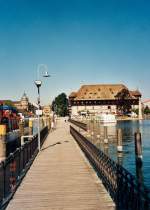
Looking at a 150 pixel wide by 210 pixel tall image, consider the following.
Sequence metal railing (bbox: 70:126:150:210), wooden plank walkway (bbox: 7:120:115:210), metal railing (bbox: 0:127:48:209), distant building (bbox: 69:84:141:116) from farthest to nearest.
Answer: distant building (bbox: 69:84:141:116)
metal railing (bbox: 0:127:48:209)
wooden plank walkway (bbox: 7:120:115:210)
metal railing (bbox: 70:126:150:210)

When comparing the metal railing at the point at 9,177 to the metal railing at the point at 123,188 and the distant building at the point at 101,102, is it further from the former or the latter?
the distant building at the point at 101,102

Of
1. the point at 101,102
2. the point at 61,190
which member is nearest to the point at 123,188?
the point at 61,190

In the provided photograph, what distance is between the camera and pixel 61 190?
1484 cm

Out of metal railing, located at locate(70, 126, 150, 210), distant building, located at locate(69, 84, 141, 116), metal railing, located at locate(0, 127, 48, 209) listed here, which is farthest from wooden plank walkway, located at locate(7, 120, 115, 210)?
distant building, located at locate(69, 84, 141, 116)

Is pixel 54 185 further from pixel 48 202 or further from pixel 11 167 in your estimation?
pixel 48 202

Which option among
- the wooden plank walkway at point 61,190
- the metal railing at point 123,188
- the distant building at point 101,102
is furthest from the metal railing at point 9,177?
the distant building at point 101,102

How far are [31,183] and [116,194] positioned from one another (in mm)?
5350

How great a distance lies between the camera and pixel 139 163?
76.7 feet

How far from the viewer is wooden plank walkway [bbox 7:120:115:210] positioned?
40.8 ft

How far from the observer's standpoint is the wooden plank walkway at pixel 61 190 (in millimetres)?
12445

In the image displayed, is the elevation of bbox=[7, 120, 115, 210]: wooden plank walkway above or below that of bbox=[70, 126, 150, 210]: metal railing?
below

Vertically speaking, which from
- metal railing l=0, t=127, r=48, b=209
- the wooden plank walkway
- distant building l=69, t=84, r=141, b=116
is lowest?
the wooden plank walkway

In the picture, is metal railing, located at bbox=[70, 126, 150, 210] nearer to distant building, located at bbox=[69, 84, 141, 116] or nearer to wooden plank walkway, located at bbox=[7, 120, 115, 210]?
wooden plank walkway, located at bbox=[7, 120, 115, 210]

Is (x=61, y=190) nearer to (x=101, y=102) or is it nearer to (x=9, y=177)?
(x=9, y=177)
